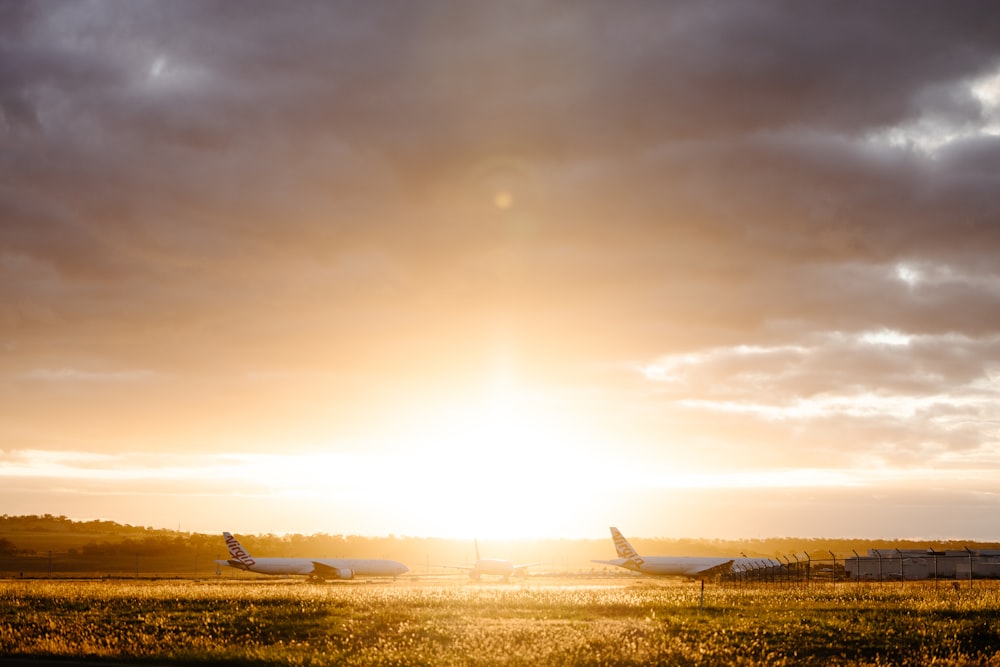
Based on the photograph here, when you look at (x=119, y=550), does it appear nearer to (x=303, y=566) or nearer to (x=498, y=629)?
(x=303, y=566)

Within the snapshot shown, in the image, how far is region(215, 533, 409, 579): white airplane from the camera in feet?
294

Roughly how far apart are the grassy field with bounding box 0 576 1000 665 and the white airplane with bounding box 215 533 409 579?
158 feet

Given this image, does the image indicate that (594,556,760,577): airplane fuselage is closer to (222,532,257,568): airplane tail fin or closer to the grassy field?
(222,532,257,568): airplane tail fin

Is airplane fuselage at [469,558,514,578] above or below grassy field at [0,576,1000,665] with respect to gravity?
below

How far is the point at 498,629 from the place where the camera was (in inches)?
1093

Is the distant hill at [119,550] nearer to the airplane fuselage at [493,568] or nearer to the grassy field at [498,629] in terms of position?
the airplane fuselage at [493,568]

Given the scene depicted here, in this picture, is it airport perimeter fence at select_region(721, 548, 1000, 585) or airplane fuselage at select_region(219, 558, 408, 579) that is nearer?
airport perimeter fence at select_region(721, 548, 1000, 585)

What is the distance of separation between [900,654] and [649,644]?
272 inches

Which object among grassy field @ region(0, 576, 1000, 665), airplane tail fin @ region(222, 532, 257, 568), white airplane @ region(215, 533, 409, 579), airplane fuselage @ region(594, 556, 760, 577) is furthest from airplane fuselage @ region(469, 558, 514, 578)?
grassy field @ region(0, 576, 1000, 665)

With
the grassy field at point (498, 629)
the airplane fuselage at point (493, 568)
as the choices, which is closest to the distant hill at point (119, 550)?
the airplane fuselage at point (493, 568)

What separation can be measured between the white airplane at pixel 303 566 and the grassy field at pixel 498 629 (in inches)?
1896

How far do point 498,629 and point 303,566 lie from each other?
70.0m

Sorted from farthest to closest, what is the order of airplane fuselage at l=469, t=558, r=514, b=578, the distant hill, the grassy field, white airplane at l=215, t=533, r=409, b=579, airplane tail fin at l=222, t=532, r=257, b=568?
the distant hill < airplane fuselage at l=469, t=558, r=514, b=578 < airplane tail fin at l=222, t=532, r=257, b=568 < white airplane at l=215, t=533, r=409, b=579 < the grassy field

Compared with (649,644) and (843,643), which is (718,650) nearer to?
(649,644)
